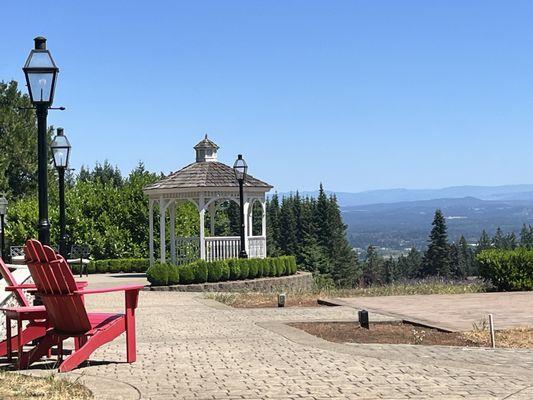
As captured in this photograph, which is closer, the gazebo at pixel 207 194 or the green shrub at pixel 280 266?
the green shrub at pixel 280 266

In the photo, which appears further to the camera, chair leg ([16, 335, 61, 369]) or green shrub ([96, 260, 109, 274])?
green shrub ([96, 260, 109, 274])

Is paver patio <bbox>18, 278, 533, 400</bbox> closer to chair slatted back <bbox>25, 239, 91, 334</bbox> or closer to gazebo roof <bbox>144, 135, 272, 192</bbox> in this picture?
chair slatted back <bbox>25, 239, 91, 334</bbox>

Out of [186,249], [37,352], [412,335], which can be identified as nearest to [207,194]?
[186,249]

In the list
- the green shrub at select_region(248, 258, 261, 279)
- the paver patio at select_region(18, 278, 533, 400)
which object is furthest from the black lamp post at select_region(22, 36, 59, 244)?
the green shrub at select_region(248, 258, 261, 279)

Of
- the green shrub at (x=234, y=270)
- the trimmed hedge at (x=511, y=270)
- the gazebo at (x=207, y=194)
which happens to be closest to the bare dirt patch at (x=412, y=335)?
the trimmed hedge at (x=511, y=270)

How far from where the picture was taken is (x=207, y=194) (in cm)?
2847

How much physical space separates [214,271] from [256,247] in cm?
467

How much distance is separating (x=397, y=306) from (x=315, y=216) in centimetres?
7349

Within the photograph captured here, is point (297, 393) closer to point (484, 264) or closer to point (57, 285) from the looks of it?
point (57, 285)

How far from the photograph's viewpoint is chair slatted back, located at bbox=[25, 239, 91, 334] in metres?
8.16

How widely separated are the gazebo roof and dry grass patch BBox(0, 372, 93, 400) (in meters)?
20.8

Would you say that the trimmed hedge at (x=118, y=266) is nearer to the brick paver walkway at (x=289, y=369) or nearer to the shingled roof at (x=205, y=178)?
the shingled roof at (x=205, y=178)

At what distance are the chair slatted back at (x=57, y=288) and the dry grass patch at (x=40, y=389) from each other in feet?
2.84

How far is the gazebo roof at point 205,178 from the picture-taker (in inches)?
1127
